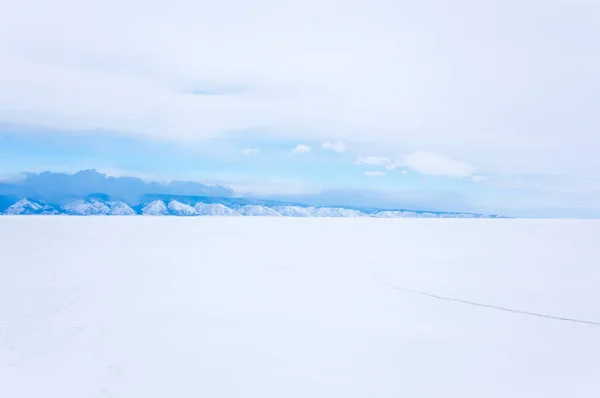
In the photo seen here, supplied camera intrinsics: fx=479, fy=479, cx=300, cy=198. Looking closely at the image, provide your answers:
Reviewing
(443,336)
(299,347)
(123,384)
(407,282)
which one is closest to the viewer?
(123,384)

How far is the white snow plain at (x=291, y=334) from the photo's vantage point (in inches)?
167

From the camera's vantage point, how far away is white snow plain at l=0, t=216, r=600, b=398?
4.24m

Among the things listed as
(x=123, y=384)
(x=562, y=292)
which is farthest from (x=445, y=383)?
(x=562, y=292)

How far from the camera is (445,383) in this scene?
434cm

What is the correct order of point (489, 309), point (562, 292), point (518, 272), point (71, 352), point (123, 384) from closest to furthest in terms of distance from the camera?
point (123, 384)
point (71, 352)
point (489, 309)
point (562, 292)
point (518, 272)

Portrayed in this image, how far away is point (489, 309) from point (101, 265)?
9.29m

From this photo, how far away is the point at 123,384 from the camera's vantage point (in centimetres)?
409

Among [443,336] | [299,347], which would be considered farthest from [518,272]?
[299,347]

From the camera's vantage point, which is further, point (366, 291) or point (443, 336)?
point (366, 291)

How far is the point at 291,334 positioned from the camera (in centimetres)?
585

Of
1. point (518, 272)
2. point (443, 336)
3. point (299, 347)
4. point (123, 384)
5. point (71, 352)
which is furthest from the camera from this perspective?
point (518, 272)

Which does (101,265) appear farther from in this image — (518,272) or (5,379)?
(518,272)

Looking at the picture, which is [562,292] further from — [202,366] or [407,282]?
[202,366]

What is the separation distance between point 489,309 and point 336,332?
2.92 meters
